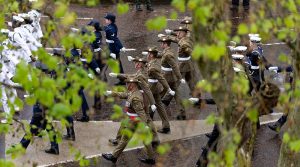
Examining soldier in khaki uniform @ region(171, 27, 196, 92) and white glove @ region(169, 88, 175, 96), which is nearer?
white glove @ region(169, 88, 175, 96)

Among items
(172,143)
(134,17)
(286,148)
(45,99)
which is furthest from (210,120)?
(134,17)

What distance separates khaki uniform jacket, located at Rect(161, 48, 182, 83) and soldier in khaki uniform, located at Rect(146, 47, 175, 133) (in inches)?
15.7

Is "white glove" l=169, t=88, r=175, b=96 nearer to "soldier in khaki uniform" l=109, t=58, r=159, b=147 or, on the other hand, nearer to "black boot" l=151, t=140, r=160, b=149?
"soldier in khaki uniform" l=109, t=58, r=159, b=147

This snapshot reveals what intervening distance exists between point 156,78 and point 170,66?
70 cm

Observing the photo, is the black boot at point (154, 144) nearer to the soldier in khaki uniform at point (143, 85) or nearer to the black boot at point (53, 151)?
the soldier in khaki uniform at point (143, 85)

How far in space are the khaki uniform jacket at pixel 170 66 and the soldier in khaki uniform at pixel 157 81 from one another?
0.40m

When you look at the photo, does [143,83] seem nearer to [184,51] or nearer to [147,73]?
[147,73]

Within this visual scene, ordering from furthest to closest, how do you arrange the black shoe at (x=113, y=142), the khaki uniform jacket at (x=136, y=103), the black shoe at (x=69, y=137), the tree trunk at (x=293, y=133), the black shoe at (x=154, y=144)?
the black shoe at (x=69, y=137) → the black shoe at (x=113, y=142) → the black shoe at (x=154, y=144) → the khaki uniform jacket at (x=136, y=103) → the tree trunk at (x=293, y=133)

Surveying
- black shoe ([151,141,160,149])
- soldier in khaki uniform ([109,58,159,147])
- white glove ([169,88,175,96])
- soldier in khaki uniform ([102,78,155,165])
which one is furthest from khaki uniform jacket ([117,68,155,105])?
white glove ([169,88,175,96])

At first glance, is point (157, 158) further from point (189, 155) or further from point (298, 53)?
point (298, 53)

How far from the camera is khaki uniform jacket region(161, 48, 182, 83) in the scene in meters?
13.3

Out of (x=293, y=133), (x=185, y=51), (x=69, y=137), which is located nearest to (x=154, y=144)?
(x=69, y=137)

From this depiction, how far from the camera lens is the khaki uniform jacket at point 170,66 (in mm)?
13289

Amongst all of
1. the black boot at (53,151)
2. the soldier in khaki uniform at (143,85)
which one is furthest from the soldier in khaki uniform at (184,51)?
the black boot at (53,151)
